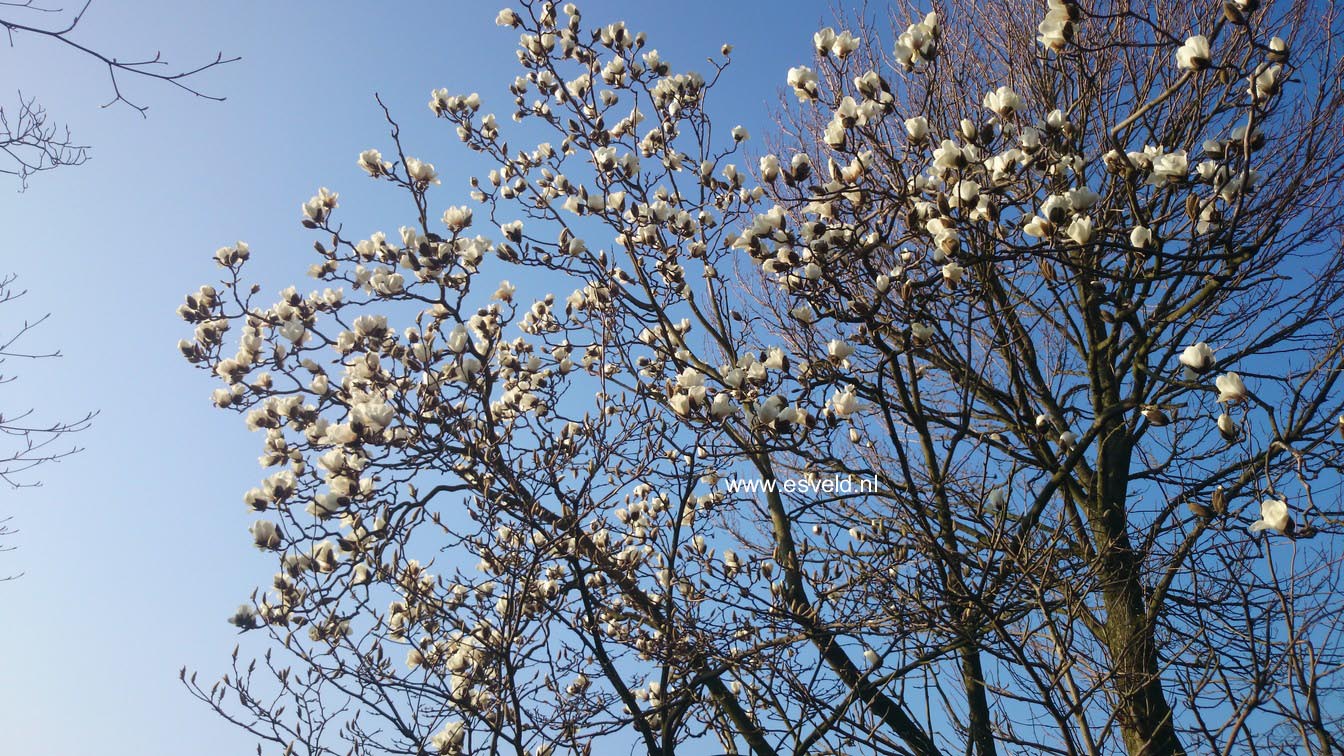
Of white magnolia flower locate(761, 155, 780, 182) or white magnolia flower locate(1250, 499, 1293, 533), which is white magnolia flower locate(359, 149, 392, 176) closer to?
white magnolia flower locate(761, 155, 780, 182)

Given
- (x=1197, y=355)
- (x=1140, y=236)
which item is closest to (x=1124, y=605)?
(x=1197, y=355)

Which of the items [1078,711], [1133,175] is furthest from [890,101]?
[1078,711]

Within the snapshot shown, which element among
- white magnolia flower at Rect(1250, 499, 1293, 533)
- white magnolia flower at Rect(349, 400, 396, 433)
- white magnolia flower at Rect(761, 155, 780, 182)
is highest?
white magnolia flower at Rect(761, 155, 780, 182)

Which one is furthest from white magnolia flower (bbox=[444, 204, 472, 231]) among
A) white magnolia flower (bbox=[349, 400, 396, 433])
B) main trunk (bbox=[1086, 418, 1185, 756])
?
main trunk (bbox=[1086, 418, 1185, 756])

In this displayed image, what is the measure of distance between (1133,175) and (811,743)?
232cm

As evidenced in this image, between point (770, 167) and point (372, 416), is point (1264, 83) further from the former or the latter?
point (372, 416)

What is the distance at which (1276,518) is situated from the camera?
2.52 m

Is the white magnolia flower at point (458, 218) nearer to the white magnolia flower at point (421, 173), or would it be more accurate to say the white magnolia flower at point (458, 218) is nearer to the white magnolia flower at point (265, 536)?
the white magnolia flower at point (421, 173)

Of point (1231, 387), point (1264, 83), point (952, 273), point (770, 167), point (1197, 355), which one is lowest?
point (1231, 387)

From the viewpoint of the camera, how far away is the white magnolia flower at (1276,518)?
2512mm

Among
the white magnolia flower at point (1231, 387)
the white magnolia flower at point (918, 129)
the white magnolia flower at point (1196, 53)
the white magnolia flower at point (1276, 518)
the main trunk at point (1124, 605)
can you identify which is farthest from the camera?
the main trunk at point (1124, 605)

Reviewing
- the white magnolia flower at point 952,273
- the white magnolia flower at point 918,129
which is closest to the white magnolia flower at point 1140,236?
the white magnolia flower at point 952,273

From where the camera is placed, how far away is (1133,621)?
405cm

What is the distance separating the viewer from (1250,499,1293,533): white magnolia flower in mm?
2512
